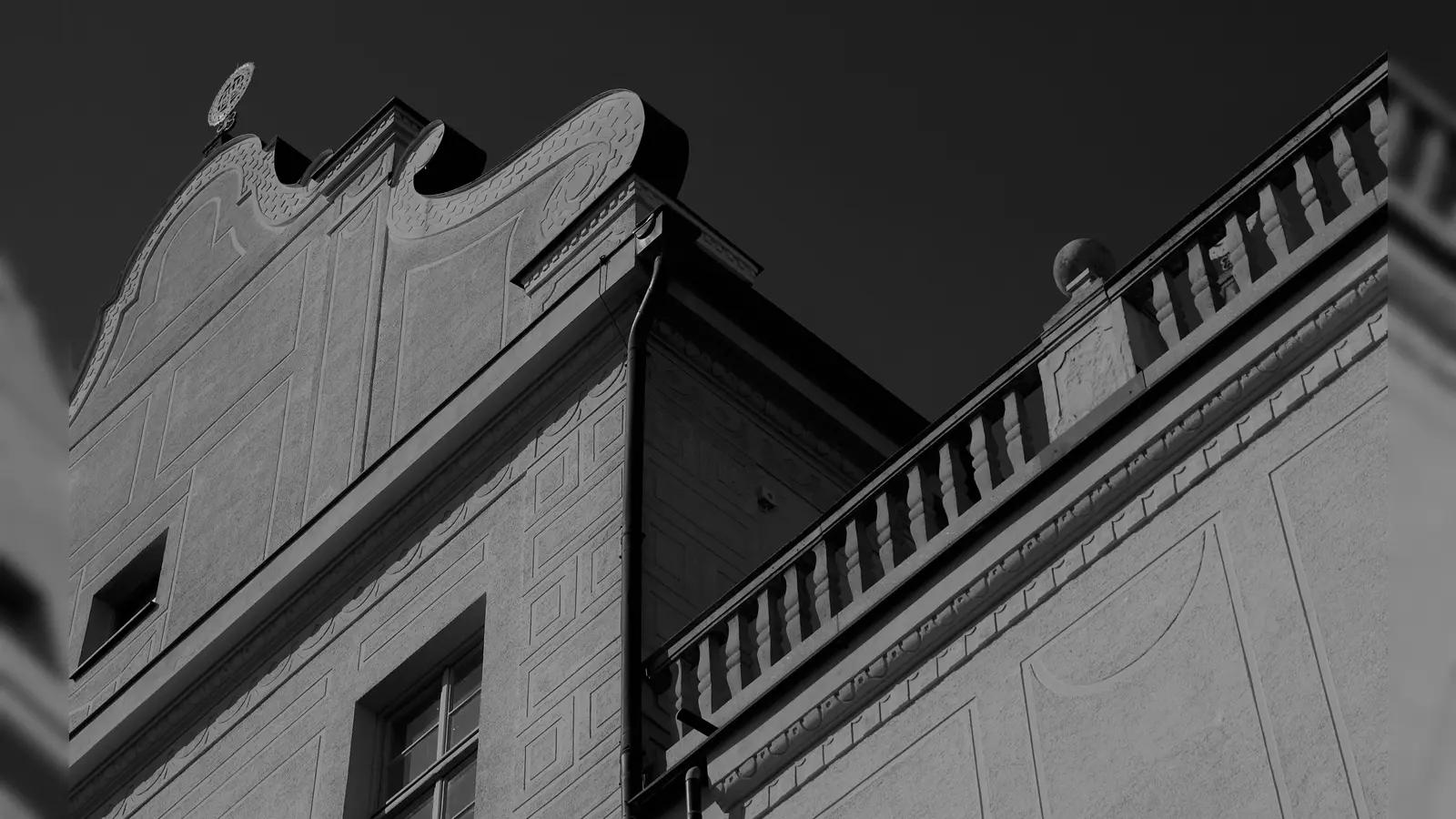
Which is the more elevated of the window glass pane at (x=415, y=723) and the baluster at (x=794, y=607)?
the window glass pane at (x=415, y=723)

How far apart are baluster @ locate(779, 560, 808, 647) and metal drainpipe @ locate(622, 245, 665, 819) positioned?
0.84 meters

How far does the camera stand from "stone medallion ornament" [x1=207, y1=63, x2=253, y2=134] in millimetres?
18625

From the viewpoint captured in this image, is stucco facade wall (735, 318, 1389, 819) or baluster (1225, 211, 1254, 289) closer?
stucco facade wall (735, 318, 1389, 819)

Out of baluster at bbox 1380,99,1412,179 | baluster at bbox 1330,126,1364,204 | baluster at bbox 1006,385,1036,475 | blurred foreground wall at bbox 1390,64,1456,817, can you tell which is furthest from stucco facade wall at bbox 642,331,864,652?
baluster at bbox 1380,99,1412,179

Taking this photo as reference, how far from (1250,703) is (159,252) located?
14211 millimetres

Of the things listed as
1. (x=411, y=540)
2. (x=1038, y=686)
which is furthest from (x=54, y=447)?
(x=411, y=540)

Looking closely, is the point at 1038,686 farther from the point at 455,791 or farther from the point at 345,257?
the point at 345,257

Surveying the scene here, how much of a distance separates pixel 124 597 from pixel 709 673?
8.17 m

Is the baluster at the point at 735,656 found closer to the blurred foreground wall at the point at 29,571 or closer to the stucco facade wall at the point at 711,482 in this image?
the stucco facade wall at the point at 711,482

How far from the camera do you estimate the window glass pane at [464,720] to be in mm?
10492

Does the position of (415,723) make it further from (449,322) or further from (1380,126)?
(1380,126)

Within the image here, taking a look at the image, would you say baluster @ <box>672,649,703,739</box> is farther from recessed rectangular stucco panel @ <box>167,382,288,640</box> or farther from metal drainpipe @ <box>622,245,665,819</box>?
recessed rectangular stucco panel @ <box>167,382,288,640</box>

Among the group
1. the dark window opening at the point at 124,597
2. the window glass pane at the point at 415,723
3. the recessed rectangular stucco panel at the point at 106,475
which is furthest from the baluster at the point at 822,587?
the recessed rectangular stucco panel at the point at 106,475

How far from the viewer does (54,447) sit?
132cm
